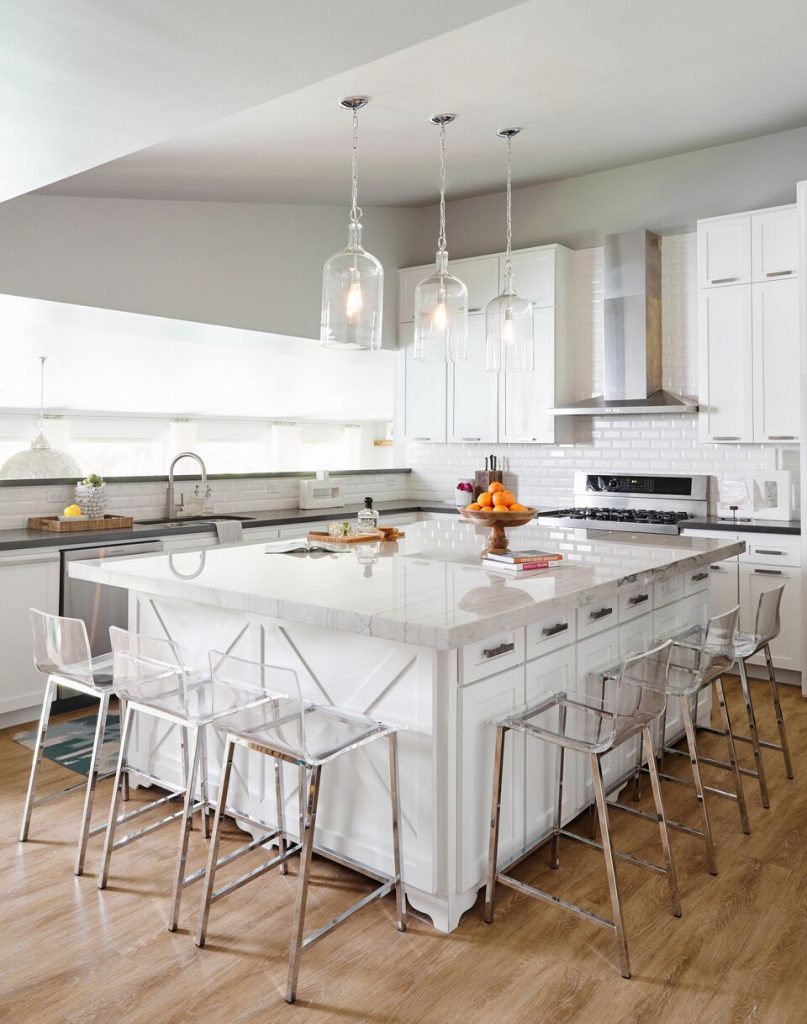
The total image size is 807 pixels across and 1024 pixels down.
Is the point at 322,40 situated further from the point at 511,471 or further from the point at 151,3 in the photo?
the point at 511,471

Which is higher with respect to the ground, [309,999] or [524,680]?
[524,680]

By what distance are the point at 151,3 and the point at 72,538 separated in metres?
3.21

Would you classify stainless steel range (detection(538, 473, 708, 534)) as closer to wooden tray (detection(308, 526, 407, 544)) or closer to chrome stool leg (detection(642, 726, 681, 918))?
wooden tray (detection(308, 526, 407, 544))

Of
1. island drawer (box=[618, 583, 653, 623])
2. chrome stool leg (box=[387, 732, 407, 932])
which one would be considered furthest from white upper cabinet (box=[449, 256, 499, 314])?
chrome stool leg (box=[387, 732, 407, 932])

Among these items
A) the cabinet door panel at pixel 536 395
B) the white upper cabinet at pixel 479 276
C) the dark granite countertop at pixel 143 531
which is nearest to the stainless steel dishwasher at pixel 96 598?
the dark granite countertop at pixel 143 531

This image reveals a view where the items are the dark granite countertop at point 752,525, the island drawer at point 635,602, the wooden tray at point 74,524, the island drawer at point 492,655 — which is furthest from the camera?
the dark granite countertop at point 752,525

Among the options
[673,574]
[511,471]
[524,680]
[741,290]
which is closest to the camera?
[524,680]

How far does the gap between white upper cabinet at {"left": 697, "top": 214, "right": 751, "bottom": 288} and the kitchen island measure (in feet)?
7.70

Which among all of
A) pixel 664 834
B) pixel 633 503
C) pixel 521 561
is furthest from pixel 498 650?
pixel 633 503

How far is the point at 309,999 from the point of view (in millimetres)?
2064

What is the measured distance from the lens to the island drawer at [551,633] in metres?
2.62

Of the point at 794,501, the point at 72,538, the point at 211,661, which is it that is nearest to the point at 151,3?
the point at 211,661

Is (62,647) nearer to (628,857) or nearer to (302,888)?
(302,888)

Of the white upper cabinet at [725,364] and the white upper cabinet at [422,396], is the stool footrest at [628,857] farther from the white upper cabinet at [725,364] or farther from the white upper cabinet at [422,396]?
the white upper cabinet at [422,396]
